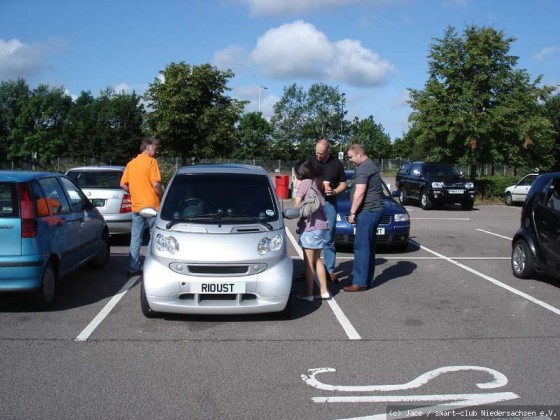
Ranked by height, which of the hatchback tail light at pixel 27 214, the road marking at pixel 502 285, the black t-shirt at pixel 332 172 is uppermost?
the black t-shirt at pixel 332 172

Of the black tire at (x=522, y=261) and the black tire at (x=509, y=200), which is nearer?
the black tire at (x=522, y=261)

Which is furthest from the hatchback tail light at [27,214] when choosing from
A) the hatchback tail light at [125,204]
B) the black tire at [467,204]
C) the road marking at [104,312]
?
the black tire at [467,204]

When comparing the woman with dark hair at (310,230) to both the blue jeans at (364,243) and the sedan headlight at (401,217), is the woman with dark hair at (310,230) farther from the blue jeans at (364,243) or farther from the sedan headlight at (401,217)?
the sedan headlight at (401,217)

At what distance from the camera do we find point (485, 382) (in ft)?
14.2

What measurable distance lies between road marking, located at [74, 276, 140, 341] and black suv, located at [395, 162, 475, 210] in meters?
14.4

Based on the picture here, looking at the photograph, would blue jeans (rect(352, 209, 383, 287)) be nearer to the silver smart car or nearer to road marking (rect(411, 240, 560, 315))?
the silver smart car

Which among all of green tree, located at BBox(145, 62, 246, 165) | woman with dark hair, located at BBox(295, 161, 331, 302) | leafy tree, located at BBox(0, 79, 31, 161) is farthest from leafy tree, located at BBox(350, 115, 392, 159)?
woman with dark hair, located at BBox(295, 161, 331, 302)

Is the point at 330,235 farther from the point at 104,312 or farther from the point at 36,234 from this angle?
the point at 36,234

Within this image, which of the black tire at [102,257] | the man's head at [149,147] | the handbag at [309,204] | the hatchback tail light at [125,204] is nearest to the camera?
the handbag at [309,204]

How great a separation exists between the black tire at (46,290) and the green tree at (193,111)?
2289cm

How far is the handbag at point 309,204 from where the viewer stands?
6.59 m

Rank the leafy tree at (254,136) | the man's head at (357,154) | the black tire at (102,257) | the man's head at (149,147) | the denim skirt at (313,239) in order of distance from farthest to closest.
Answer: the leafy tree at (254,136) → the black tire at (102,257) → the man's head at (149,147) → the man's head at (357,154) → the denim skirt at (313,239)

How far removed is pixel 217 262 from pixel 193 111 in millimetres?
24908

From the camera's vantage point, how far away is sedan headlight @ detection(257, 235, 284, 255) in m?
5.78
